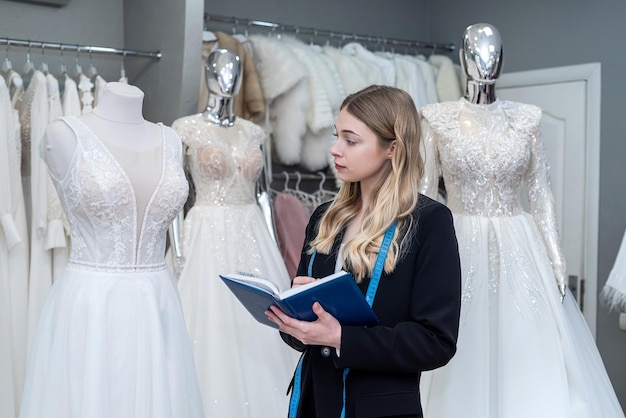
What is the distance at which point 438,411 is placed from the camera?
8.67 ft

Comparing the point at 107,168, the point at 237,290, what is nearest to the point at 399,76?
the point at 107,168

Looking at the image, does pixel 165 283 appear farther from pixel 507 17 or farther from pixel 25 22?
pixel 507 17

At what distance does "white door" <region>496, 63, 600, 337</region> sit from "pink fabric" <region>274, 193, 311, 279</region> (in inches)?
52.6

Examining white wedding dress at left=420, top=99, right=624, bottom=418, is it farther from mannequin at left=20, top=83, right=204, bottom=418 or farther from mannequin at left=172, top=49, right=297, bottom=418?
mannequin at left=20, top=83, right=204, bottom=418

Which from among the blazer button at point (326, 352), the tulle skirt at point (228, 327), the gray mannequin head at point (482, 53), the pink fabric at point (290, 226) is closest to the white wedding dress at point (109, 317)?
the blazer button at point (326, 352)

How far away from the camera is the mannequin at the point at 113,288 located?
6.72 feet

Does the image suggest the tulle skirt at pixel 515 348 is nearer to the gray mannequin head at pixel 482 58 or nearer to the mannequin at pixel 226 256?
the gray mannequin head at pixel 482 58

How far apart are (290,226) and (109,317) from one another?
1.97 meters

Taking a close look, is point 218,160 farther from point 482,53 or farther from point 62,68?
point 482,53

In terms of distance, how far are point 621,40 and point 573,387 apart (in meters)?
2.16

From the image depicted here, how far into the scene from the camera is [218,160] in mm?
3260

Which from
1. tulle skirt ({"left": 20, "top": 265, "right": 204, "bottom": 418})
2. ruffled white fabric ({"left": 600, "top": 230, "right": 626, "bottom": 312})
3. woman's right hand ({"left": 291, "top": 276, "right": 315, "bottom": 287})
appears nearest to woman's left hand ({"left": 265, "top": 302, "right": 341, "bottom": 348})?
woman's right hand ({"left": 291, "top": 276, "right": 315, "bottom": 287})

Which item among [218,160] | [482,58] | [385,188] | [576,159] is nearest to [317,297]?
[385,188]

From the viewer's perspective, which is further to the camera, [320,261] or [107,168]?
[107,168]
